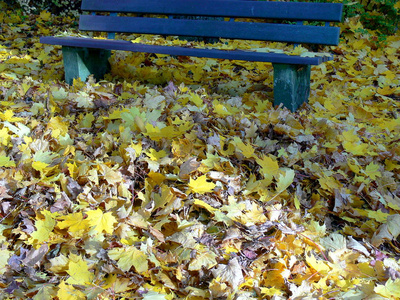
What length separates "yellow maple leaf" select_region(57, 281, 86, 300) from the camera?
133cm

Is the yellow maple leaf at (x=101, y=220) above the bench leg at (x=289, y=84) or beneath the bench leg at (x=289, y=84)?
beneath

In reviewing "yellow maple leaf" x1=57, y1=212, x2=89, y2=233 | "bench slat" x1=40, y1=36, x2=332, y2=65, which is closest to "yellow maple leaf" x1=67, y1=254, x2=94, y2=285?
"yellow maple leaf" x1=57, y1=212, x2=89, y2=233

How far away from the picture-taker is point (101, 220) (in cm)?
160

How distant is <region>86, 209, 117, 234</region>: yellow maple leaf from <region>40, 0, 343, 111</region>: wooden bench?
154cm

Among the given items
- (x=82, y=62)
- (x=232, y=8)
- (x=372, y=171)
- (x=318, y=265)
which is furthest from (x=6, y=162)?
(x=232, y=8)

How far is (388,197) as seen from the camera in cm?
191

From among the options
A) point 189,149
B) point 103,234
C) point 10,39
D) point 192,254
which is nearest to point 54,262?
point 103,234

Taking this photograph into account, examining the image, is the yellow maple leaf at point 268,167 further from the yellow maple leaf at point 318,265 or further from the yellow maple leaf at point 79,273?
the yellow maple leaf at point 79,273

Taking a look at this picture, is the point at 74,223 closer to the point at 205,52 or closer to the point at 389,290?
the point at 389,290

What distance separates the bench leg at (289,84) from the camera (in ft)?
8.99

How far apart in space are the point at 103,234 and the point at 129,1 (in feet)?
8.37

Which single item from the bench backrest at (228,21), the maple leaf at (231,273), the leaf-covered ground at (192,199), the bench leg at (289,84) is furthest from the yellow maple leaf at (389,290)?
the bench backrest at (228,21)

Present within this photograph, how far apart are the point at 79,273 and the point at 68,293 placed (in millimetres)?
80

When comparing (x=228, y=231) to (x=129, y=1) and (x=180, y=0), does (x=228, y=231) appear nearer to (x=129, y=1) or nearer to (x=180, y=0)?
(x=180, y=0)
